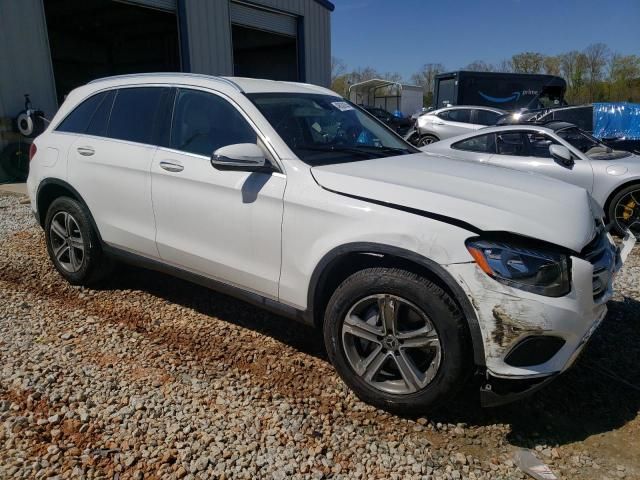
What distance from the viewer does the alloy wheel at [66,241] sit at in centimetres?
425

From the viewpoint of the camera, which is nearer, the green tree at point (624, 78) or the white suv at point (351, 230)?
the white suv at point (351, 230)

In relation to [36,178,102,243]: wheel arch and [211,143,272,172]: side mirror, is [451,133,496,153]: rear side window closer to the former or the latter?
[211,143,272,172]: side mirror

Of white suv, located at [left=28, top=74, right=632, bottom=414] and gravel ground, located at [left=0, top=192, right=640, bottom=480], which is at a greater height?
white suv, located at [left=28, top=74, right=632, bottom=414]

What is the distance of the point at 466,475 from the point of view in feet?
7.61

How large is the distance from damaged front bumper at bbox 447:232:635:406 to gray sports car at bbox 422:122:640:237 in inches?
137

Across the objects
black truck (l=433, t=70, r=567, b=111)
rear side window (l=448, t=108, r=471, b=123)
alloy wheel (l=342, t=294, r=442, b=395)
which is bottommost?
alloy wheel (l=342, t=294, r=442, b=395)

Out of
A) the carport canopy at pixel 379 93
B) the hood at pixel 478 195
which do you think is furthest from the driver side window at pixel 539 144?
the carport canopy at pixel 379 93

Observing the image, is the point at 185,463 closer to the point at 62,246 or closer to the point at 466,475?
the point at 466,475

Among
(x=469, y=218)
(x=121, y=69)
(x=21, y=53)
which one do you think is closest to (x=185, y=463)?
(x=469, y=218)

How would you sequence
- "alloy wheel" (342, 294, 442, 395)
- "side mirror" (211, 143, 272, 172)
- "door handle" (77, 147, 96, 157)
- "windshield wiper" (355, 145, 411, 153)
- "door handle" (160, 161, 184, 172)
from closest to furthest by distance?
1. "alloy wheel" (342, 294, 442, 395)
2. "side mirror" (211, 143, 272, 172)
3. "door handle" (160, 161, 184, 172)
4. "windshield wiper" (355, 145, 411, 153)
5. "door handle" (77, 147, 96, 157)

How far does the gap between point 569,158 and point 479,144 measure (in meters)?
1.35

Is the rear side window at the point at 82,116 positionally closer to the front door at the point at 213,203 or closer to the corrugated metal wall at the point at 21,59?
the front door at the point at 213,203

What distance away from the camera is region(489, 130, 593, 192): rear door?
6.38m

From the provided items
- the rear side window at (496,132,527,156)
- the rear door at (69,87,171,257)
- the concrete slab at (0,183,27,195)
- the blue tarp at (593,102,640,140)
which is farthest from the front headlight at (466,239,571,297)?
the blue tarp at (593,102,640,140)
